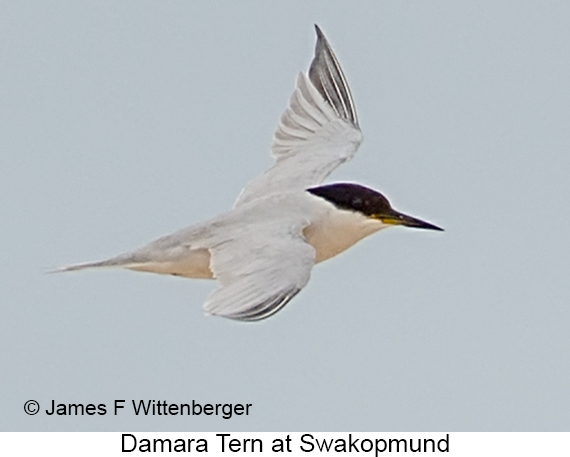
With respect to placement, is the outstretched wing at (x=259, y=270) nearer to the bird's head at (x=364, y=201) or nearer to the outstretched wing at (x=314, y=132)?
the bird's head at (x=364, y=201)

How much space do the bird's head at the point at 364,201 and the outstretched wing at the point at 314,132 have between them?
57 centimetres

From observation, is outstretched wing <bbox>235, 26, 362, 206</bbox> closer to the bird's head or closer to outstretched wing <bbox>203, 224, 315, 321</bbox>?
the bird's head

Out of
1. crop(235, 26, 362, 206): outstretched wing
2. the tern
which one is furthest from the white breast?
crop(235, 26, 362, 206): outstretched wing

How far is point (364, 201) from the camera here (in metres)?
8.76

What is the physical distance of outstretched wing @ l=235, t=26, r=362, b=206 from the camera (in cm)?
952

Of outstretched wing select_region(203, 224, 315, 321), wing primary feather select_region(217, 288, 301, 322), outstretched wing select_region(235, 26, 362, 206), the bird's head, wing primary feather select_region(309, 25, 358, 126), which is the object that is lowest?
wing primary feather select_region(217, 288, 301, 322)

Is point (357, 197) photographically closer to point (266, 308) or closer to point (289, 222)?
point (289, 222)

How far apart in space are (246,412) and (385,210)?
4.90 feet

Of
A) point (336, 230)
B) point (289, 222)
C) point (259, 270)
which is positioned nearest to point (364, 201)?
point (336, 230)

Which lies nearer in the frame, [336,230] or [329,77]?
[336,230]

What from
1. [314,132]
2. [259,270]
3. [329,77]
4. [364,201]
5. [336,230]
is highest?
[329,77]

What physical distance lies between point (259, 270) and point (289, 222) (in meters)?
0.83

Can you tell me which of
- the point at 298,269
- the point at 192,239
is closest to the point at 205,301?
the point at 298,269
